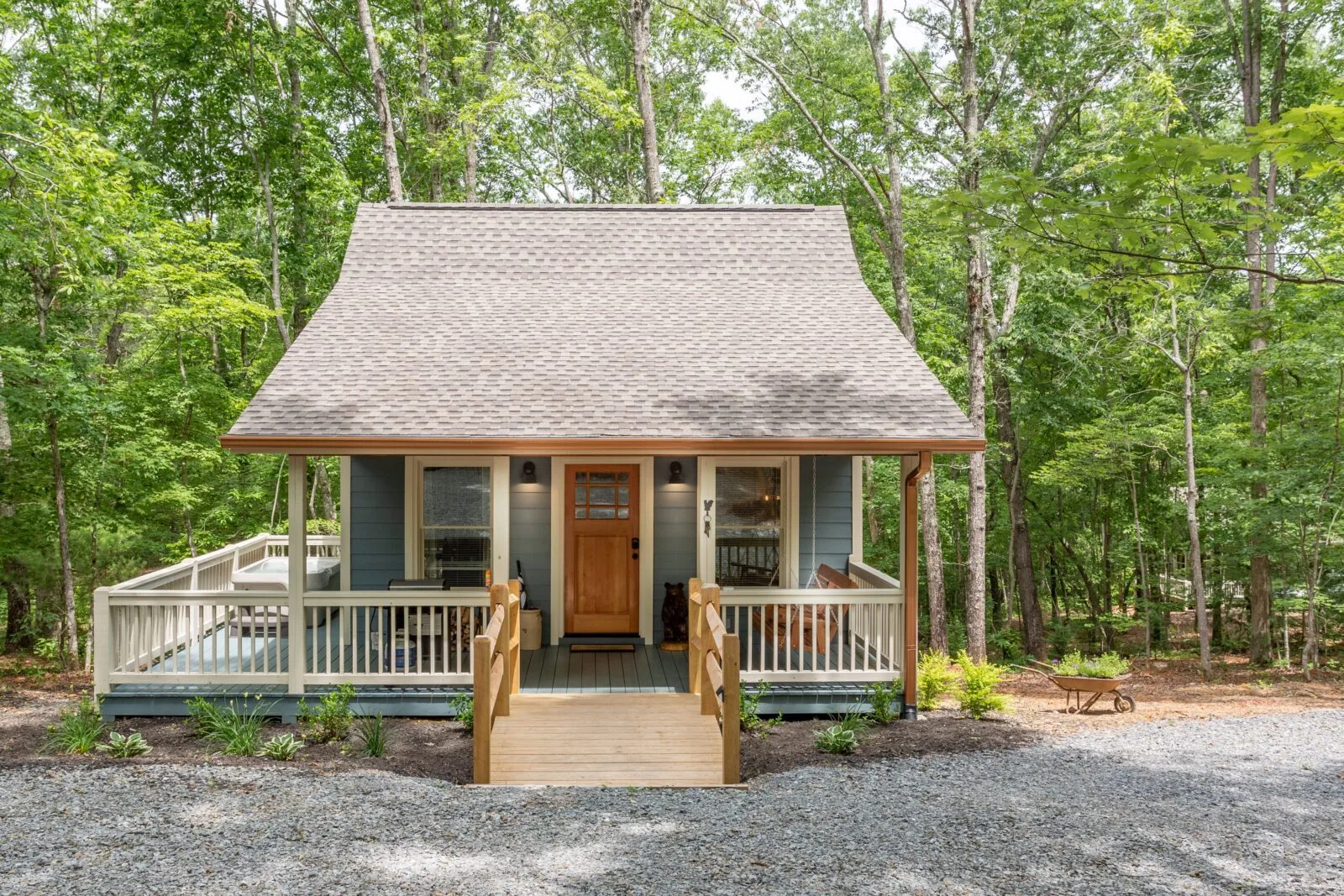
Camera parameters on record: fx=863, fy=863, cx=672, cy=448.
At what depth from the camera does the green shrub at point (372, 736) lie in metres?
6.49

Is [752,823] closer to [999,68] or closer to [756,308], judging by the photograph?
[756,308]

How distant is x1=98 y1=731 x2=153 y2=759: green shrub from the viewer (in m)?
A: 6.41

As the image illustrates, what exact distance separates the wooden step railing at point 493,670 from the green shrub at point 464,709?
0.37 m

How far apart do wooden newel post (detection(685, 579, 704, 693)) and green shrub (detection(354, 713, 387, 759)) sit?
2569 millimetres

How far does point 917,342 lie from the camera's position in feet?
55.7

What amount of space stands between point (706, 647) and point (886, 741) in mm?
1637

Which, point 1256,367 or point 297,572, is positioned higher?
point 1256,367

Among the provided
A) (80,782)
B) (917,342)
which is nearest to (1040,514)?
(917,342)

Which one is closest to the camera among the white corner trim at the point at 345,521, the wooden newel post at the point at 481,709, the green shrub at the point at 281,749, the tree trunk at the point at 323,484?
the wooden newel post at the point at 481,709

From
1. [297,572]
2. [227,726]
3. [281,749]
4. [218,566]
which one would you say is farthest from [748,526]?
[218,566]

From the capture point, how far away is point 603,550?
9359 mm

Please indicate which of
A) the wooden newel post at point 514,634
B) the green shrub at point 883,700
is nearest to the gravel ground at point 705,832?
the green shrub at point 883,700

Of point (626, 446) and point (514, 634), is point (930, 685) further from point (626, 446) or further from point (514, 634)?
point (514, 634)

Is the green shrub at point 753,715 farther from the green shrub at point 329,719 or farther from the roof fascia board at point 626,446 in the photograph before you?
the green shrub at point 329,719
